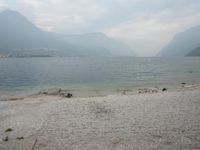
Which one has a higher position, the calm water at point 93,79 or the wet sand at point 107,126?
the wet sand at point 107,126

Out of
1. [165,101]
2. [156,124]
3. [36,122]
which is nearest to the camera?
[156,124]

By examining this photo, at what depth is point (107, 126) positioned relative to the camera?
1250 centimetres

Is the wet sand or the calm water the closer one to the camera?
the wet sand

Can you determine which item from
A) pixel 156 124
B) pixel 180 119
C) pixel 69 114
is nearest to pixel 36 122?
pixel 69 114

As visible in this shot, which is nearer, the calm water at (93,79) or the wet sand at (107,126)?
the wet sand at (107,126)

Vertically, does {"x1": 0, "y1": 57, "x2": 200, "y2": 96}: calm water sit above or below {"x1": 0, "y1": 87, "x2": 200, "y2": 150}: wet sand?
below

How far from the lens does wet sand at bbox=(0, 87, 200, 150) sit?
9961mm

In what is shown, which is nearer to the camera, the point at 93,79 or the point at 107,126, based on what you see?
the point at 107,126

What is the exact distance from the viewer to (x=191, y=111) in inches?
588

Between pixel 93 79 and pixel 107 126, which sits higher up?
pixel 107 126

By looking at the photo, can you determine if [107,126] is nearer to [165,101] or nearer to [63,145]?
[63,145]

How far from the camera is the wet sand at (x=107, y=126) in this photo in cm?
996

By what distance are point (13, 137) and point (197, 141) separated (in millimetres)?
9572

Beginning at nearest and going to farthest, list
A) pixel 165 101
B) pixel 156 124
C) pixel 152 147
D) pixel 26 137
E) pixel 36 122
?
pixel 152 147
pixel 26 137
pixel 156 124
pixel 36 122
pixel 165 101
